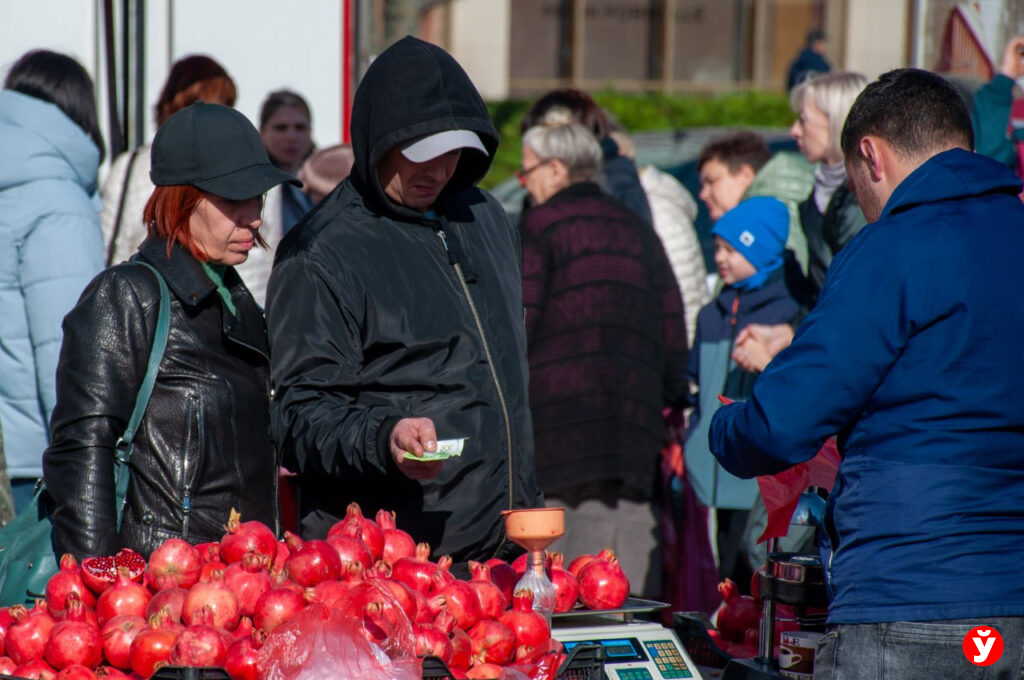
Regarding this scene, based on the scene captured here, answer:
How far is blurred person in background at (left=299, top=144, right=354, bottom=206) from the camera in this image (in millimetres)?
5969

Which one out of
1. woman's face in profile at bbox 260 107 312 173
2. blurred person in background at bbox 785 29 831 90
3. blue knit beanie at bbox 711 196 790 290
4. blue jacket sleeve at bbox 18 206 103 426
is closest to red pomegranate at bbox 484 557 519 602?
blue jacket sleeve at bbox 18 206 103 426

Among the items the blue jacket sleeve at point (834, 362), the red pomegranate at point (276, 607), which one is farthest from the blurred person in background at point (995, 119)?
the red pomegranate at point (276, 607)

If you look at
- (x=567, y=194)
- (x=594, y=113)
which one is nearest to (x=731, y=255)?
(x=567, y=194)

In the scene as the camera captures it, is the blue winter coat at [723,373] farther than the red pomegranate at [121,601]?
Yes

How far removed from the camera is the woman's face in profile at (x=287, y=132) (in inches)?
236

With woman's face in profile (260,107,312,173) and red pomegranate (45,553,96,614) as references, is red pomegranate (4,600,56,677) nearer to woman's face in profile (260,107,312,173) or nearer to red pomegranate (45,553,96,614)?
red pomegranate (45,553,96,614)

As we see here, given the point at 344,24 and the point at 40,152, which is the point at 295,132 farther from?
the point at 40,152

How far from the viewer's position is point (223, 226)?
3.07 metres

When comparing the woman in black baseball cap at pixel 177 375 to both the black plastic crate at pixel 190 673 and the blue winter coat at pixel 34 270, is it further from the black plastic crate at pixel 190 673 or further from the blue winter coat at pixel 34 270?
the blue winter coat at pixel 34 270

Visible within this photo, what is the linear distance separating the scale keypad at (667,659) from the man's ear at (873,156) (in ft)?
3.49

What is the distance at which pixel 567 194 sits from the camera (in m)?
5.27

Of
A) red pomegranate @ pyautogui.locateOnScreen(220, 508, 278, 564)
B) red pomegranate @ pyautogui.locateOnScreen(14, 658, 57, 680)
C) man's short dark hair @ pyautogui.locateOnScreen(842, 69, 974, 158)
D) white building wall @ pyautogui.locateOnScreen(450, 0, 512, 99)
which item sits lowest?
red pomegranate @ pyautogui.locateOnScreen(14, 658, 57, 680)

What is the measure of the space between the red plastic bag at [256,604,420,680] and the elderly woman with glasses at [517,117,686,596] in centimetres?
287

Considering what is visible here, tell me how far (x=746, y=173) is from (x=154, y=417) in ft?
13.2
